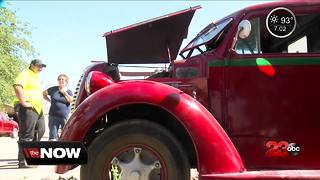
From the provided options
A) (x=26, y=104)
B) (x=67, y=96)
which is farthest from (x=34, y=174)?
(x=67, y=96)

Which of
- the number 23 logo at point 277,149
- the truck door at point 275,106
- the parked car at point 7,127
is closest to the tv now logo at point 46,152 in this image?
the truck door at point 275,106

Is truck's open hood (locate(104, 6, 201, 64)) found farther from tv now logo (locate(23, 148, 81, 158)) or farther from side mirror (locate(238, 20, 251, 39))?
tv now logo (locate(23, 148, 81, 158))

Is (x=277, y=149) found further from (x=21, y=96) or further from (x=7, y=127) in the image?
(x=7, y=127)

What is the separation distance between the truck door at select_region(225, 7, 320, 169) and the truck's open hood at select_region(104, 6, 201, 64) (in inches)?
39.3

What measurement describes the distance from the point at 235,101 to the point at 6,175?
397cm

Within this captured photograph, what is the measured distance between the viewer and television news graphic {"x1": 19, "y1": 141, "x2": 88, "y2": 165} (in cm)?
430

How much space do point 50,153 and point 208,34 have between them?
7.51 feet

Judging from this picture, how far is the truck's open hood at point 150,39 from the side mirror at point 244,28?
32.7 inches

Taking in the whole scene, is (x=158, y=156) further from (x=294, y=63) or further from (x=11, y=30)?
(x=11, y=30)

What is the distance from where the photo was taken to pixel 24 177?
6.77 meters

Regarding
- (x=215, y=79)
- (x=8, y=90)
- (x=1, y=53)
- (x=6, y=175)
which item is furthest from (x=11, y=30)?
(x=215, y=79)

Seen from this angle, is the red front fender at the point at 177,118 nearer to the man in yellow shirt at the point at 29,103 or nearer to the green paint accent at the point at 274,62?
the green paint accent at the point at 274,62

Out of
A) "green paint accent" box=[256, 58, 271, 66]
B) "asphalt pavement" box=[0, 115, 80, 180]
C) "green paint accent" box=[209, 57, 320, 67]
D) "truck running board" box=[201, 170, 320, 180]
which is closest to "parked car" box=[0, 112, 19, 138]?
"asphalt pavement" box=[0, 115, 80, 180]

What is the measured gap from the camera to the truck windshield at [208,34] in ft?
17.1
